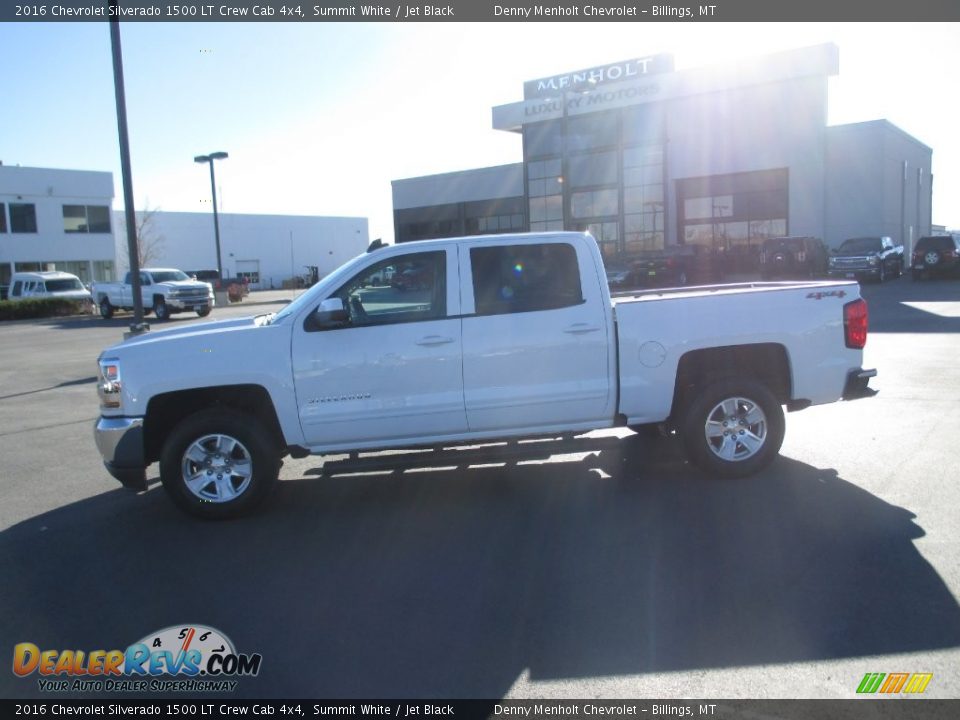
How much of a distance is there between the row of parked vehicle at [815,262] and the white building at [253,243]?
42967 millimetres

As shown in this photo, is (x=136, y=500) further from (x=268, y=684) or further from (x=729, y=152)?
(x=729, y=152)

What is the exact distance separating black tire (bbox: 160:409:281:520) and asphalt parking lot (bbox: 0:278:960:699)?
177 mm

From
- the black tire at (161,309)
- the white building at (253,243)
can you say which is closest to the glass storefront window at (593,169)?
the black tire at (161,309)

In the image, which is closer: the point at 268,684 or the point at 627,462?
the point at 268,684

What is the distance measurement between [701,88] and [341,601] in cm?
4133

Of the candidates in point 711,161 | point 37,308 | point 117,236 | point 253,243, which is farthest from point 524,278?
point 253,243

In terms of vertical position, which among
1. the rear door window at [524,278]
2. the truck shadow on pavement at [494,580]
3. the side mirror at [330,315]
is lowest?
the truck shadow on pavement at [494,580]

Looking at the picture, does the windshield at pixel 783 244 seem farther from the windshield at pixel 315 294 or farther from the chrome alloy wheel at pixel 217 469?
the chrome alloy wheel at pixel 217 469

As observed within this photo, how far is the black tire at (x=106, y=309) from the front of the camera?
34.0 metres

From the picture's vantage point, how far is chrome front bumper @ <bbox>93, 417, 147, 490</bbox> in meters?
5.90

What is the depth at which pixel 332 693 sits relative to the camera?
3.57 meters

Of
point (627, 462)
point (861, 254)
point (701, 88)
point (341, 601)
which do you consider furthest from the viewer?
point (701, 88)

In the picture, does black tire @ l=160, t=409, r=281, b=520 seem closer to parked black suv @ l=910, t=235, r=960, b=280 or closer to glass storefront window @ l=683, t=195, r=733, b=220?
parked black suv @ l=910, t=235, r=960, b=280

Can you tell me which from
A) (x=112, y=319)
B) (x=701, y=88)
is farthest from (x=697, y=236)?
(x=112, y=319)
